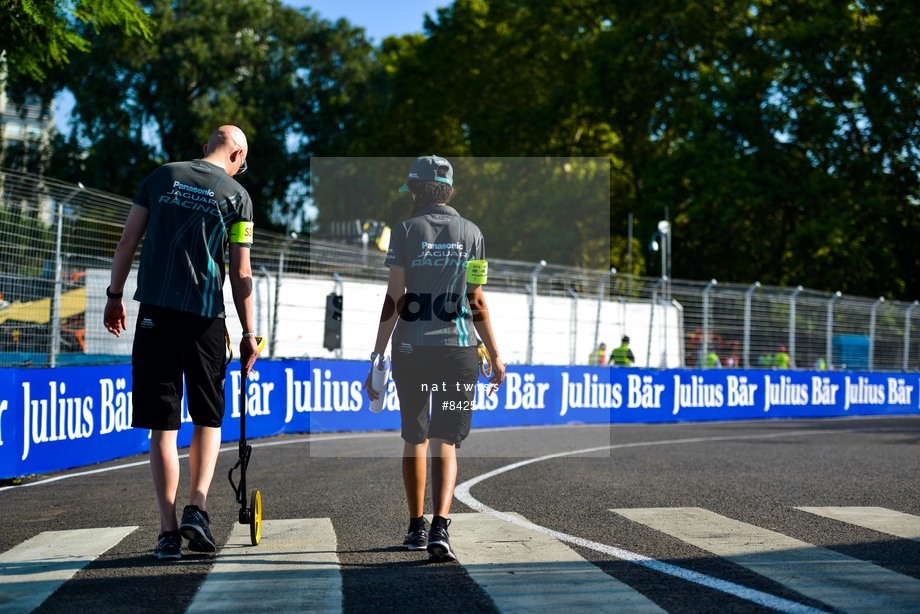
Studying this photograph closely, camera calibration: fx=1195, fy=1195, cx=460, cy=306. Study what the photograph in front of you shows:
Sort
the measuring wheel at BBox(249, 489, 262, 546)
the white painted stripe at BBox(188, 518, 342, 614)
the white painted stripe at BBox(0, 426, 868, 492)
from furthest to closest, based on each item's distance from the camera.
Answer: the white painted stripe at BBox(0, 426, 868, 492) → the measuring wheel at BBox(249, 489, 262, 546) → the white painted stripe at BBox(188, 518, 342, 614)

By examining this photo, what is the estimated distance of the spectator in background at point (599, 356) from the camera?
70.6ft

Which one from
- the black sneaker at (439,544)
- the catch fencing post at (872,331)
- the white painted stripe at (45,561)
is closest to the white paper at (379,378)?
the black sneaker at (439,544)

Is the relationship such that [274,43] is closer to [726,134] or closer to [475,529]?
[726,134]

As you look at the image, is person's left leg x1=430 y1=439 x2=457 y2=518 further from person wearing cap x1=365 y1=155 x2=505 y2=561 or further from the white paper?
the white paper

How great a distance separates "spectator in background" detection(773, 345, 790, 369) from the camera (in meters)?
24.4

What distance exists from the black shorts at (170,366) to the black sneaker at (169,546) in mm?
502

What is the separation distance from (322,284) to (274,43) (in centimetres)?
2922

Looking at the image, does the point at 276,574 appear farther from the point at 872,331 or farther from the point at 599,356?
the point at 872,331

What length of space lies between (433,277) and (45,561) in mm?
2304

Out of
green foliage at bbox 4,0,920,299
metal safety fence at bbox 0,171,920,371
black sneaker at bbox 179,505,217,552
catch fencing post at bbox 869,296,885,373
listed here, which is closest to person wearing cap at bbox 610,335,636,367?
metal safety fence at bbox 0,171,920,371

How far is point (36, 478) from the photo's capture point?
1047cm

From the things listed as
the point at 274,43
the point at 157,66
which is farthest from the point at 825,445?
the point at 274,43

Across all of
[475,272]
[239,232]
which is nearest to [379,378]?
[475,272]

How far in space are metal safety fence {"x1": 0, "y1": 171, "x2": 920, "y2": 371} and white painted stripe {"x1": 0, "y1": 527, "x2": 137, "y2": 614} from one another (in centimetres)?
488
